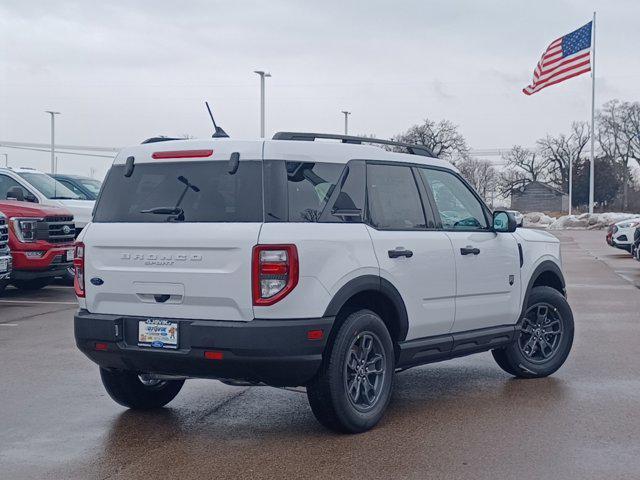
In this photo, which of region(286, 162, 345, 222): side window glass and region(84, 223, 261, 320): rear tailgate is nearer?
region(84, 223, 261, 320): rear tailgate

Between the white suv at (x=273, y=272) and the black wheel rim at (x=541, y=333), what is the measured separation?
132 centimetres

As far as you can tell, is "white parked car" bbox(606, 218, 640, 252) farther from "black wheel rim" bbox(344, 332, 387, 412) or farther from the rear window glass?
the rear window glass

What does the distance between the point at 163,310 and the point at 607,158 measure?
97.6 metres

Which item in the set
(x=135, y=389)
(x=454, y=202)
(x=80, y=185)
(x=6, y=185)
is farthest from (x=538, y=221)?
(x=135, y=389)

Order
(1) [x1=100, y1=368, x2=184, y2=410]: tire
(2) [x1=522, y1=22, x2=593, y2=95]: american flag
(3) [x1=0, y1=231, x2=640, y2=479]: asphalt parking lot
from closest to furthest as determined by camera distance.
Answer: (3) [x1=0, y1=231, x2=640, y2=479]: asphalt parking lot, (1) [x1=100, y1=368, x2=184, y2=410]: tire, (2) [x1=522, y1=22, x2=593, y2=95]: american flag

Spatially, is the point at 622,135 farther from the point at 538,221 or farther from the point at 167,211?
the point at 167,211

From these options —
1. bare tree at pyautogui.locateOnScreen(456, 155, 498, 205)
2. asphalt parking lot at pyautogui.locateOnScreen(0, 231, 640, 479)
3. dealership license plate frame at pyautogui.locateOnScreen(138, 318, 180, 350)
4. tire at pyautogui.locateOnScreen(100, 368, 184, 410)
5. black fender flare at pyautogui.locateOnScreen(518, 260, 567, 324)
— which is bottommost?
asphalt parking lot at pyautogui.locateOnScreen(0, 231, 640, 479)

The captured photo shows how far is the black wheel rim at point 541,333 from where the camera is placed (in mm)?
8086

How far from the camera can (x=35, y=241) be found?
48.4 ft

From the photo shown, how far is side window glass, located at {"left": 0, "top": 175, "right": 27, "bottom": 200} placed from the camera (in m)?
16.5

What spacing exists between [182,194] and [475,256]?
250cm

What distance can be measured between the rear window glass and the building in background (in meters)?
99.2

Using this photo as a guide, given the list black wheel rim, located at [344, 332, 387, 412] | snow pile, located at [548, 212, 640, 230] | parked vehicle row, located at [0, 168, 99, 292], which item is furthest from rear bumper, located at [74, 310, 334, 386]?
snow pile, located at [548, 212, 640, 230]

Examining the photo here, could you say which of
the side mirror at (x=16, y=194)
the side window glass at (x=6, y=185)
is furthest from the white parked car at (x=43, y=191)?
the side mirror at (x=16, y=194)
